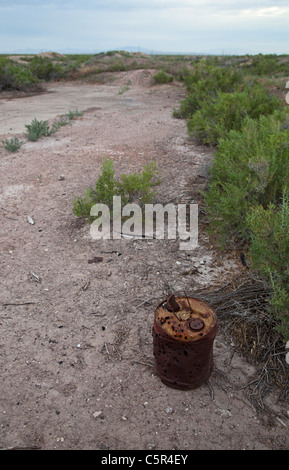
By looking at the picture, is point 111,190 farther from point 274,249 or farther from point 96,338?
point 274,249

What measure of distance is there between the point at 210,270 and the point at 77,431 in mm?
1878

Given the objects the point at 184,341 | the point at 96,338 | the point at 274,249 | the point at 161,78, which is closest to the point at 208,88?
the point at 161,78

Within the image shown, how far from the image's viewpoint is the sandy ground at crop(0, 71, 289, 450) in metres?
2.08

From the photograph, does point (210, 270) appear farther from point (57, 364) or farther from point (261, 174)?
point (57, 364)

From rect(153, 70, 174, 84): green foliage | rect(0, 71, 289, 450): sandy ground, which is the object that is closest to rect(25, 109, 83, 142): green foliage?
rect(0, 71, 289, 450): sandy ground

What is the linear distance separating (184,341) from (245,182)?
7.34ft

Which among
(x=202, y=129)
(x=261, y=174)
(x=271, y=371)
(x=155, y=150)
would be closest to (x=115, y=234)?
(x=261, y=174)

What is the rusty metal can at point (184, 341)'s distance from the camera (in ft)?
6.99

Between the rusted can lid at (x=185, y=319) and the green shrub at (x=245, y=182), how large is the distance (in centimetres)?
131

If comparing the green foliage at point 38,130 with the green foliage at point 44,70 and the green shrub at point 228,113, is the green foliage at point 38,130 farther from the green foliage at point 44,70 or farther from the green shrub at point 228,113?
the green foliage at point 44,70

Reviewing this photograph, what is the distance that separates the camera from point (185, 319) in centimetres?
222

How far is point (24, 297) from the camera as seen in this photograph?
10.5 feet

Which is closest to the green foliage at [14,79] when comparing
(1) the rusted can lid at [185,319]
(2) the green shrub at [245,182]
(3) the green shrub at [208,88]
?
(3) the green shrub at [208,88]

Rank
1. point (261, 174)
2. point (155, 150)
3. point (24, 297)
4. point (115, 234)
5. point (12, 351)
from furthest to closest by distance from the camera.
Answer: point (155, 150) < point (115, 234) < point (261, 174) < point (24, 297) < point (12, 351)
